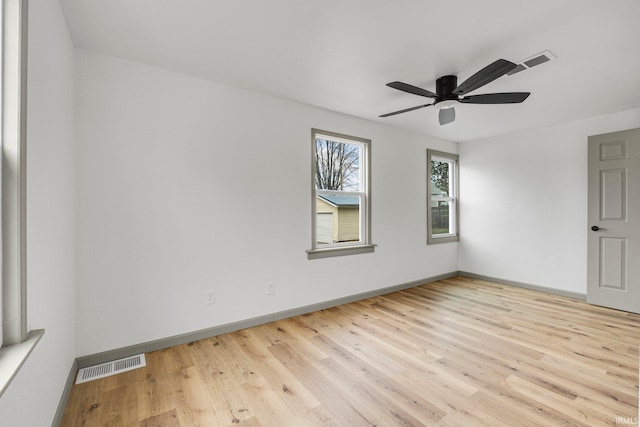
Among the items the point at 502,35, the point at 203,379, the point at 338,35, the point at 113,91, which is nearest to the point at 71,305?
the point at 203,379

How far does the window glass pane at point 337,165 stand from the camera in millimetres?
3742

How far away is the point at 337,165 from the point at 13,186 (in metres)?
3.17

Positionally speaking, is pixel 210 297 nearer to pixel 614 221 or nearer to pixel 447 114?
pixel 447 114

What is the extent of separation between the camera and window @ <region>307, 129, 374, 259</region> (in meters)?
3.64

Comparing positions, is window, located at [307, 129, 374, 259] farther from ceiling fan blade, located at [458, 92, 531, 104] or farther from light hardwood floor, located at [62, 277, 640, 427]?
ceiling fan blade, located at [458, 92, 531, 104]

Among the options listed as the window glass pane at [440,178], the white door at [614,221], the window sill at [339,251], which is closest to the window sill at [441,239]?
the window glass pane at [440,178]

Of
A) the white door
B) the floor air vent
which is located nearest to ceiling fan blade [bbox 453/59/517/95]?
the white door

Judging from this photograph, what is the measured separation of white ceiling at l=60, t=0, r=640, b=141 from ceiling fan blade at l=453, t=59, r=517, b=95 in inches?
9.3

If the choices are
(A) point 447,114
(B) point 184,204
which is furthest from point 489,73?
(B) point 184,204

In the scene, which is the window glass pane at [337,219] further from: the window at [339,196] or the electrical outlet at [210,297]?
the electrical outlet at [210,297]

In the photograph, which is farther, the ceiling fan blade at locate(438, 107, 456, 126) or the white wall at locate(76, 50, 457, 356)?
the ceiling fan blade at locate(438, 107, 456, 126)

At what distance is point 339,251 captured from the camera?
3.74 meters

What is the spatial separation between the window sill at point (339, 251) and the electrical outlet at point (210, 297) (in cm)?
114

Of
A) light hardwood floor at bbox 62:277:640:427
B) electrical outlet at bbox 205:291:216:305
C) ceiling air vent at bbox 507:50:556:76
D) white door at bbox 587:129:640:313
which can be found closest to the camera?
light hardwood floor at bbox 62:277:640:427
